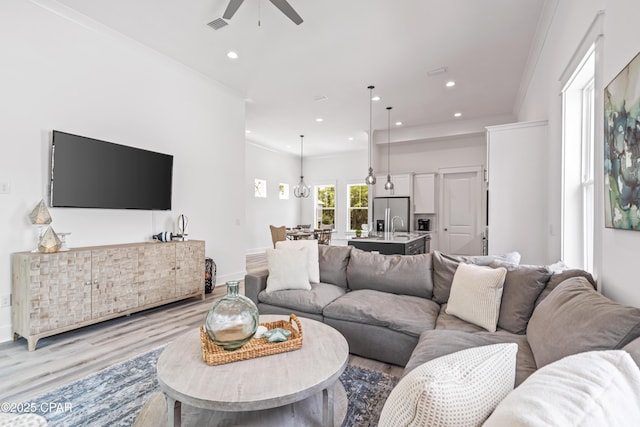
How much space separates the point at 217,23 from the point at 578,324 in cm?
392

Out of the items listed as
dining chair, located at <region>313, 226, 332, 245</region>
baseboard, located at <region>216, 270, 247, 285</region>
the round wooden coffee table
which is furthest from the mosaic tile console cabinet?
dining chair, located at <region>313, 226, 332, 245</region>

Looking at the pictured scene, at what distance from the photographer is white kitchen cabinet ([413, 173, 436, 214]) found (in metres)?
7.21

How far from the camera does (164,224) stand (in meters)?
4.16

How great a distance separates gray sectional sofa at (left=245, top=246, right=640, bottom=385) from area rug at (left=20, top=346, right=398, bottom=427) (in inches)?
12.4

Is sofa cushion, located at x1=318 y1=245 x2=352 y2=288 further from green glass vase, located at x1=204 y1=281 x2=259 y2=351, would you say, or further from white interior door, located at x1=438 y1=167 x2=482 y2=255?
white interior door, located at x1=438 y1=167 x2=482 y2=255

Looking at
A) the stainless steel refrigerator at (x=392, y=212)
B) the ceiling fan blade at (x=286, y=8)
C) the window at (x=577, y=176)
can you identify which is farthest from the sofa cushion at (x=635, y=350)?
the stainless steel refrigerator at (x=392, y=212)

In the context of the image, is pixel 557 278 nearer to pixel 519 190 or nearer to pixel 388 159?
pixel 519 190

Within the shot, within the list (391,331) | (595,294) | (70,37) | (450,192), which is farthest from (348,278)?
(450,192)

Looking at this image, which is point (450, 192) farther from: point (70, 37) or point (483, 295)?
point (70, 37)

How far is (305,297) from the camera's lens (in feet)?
9.02

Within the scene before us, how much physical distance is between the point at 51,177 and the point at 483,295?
13.4ft

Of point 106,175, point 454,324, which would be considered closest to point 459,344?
point 454,324

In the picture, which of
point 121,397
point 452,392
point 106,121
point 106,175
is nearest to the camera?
point 452,392

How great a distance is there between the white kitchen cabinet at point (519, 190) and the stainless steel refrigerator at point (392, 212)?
3614 millimetres
